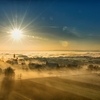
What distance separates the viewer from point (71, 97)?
3278 cm

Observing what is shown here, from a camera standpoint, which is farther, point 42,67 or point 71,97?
point 42,67

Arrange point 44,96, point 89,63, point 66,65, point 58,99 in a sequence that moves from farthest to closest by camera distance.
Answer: point 66,65
point 89,63
point 44,96
point 58,99

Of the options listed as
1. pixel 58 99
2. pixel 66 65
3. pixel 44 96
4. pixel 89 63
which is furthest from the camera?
pixel 66 65

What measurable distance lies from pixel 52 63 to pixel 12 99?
281ft

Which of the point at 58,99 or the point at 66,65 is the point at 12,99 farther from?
the point at 66,65

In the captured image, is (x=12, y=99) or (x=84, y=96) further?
(x=84, y=96)

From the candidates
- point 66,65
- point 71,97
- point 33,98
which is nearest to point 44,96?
point 33,98

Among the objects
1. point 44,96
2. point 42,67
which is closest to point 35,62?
Result: point 42,67

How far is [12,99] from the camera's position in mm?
31953

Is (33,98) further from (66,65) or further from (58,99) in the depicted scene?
(66,65)

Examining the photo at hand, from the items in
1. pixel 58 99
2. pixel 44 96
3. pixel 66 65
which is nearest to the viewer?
pixel 58 99

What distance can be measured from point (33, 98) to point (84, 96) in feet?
29.8

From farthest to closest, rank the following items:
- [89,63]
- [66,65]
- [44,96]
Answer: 1. [66,65]
2. [89,63]
3. [44,96]

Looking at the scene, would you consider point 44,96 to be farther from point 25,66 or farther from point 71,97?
point 25,66
